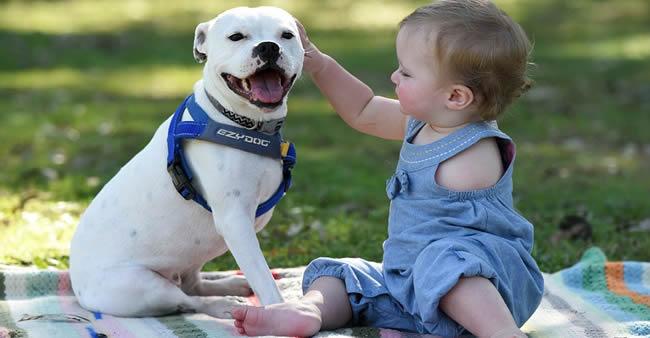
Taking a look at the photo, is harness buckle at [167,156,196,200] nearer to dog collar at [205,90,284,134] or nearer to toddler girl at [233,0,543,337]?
dog collar at [205,90,284,134]

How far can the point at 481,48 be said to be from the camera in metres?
3.35

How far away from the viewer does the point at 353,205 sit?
5.97m

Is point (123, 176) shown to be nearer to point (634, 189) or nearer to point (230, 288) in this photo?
point (230, 288)

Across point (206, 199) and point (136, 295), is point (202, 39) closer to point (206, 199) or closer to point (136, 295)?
point (206, 199)

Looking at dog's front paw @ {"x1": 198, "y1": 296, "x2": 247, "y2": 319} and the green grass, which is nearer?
dog's front paw @ {"x1": 198, "y1": 296, "x2": 247, "y2": 319}

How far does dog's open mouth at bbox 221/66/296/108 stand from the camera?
3.49m

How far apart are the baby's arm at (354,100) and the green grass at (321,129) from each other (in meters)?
0.95

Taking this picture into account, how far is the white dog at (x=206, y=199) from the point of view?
3.51 metres

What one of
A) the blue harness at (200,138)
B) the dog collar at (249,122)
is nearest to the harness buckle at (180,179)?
the blue harness at (200,138)

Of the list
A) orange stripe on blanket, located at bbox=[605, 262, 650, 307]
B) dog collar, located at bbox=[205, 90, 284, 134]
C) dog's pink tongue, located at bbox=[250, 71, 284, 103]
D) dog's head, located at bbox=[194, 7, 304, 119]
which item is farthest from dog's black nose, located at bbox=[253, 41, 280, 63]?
orange stripe on blanket, located at bbox=[605, 262, 650, 307]

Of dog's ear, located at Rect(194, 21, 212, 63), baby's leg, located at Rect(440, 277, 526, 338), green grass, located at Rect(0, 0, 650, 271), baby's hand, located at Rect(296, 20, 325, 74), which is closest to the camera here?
baby's leg, located at Rect(440, 277, 526, 338)

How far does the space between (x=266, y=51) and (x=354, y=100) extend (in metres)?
0.70

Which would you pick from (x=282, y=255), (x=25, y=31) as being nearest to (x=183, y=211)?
(x=282, y=255)

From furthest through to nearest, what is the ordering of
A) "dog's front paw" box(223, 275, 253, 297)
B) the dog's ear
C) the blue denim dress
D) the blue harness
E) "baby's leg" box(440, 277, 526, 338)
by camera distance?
"dog's front paw" box(223, 275, 253, 297) < the dog's ear < the blue harness < the blue denim dress < "baby's leg" box(440, 277, 526, 338)
